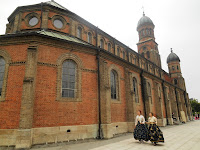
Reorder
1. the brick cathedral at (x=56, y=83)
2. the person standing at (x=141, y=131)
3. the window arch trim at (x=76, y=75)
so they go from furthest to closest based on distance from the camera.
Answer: the window arch trim at (x=76, y=75) → the brick cathedral at (x=56, y=83) → the person standing at (x=141, y=131)

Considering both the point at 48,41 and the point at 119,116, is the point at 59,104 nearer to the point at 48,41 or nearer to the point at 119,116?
the point at 48,41

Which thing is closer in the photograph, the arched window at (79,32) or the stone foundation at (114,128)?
the stone foundation at (114,128)

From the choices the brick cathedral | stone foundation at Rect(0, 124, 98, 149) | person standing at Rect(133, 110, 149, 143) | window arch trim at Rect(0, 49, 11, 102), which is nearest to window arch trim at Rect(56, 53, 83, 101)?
the brick cathedral

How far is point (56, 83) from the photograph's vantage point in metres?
10.1

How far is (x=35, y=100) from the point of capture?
29.7 ft

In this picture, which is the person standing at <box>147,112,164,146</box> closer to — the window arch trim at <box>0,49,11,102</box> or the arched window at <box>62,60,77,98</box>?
the arched window at <box>62,60,77,98</box>

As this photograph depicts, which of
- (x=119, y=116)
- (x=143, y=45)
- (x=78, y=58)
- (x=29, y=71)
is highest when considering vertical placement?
(x=143, y=45)

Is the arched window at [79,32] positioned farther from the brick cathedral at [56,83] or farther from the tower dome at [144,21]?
the tower dome at [144,21]

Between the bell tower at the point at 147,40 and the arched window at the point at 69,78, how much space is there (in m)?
24.4

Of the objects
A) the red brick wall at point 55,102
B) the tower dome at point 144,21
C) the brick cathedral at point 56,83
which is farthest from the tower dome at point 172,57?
the red brick wall at point 55,102

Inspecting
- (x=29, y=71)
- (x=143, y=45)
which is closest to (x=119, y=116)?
(x=29, y=71)

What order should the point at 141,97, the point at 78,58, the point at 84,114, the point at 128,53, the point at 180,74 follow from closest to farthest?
the point at 84,114 → the point at 78,58 → the point at 141,97 → the point at 128,53 → the point at 180,74

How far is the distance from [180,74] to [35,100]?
42.4 meters

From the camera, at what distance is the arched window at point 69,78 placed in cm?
1056
